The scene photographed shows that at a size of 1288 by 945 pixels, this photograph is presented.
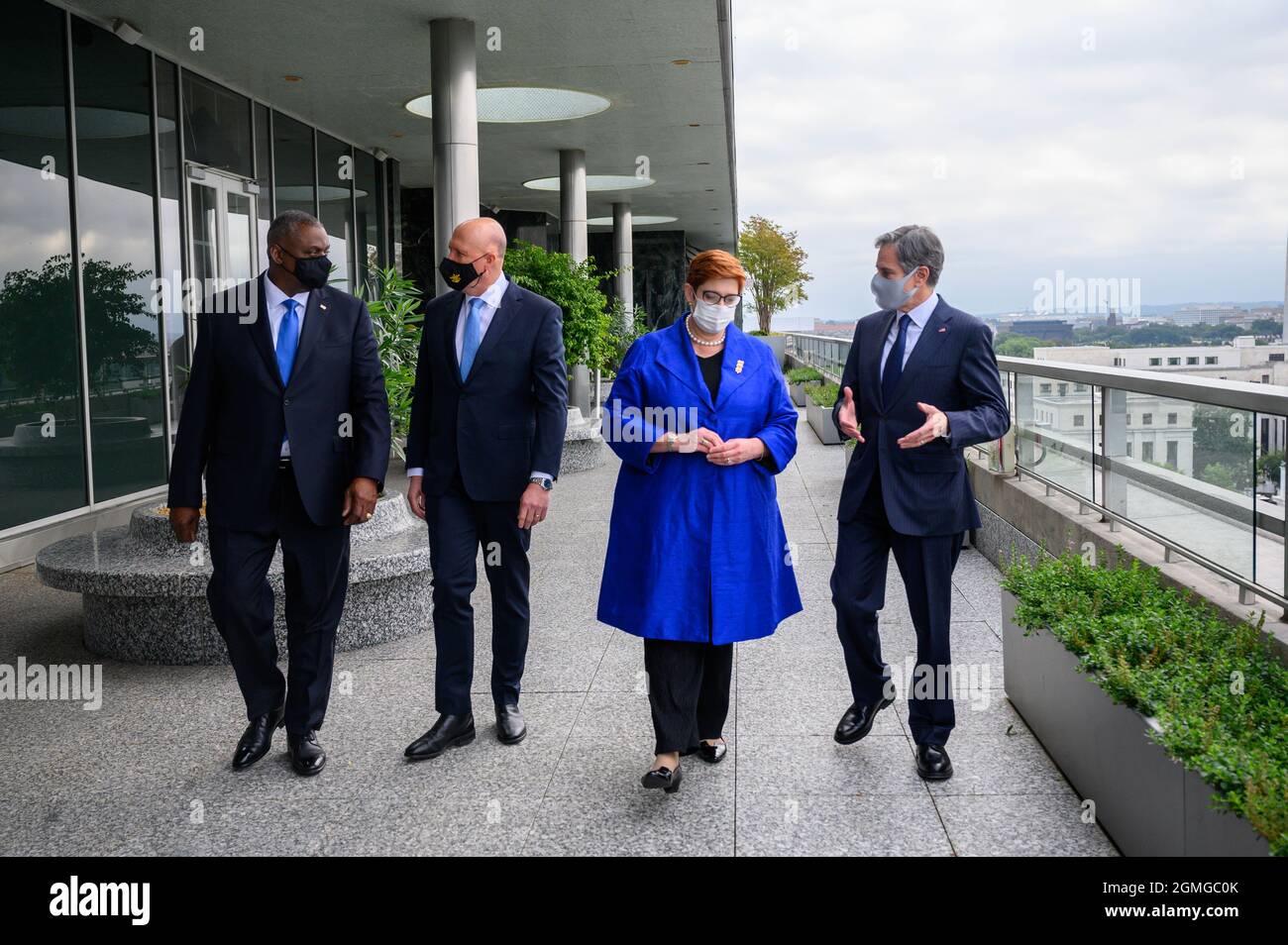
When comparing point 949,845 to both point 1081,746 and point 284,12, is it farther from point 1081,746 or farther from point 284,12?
point 284,12

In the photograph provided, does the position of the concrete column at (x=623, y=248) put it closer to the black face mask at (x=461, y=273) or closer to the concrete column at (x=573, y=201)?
the concrete column at (x=573, y=201)

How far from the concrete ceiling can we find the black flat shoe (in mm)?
8214

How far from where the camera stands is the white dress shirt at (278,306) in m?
4.21

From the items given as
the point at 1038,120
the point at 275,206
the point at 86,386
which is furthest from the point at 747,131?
the point at 1038,120

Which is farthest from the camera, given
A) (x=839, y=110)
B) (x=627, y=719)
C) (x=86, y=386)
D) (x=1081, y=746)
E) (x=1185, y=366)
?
(x=839, y=110)

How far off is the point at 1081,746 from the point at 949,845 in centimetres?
63

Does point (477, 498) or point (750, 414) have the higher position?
point (750, 414)

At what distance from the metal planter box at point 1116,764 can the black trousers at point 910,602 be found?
0.36 metres

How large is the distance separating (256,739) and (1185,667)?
3163 millimetres

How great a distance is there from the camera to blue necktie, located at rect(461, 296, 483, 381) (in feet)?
14.5

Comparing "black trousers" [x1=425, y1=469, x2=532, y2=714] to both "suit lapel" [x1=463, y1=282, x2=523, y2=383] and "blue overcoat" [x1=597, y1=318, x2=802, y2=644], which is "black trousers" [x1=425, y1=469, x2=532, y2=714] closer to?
"suit lapel" [x1=463, y1=282, x2=523, y2=383]

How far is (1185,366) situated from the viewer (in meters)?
5.37

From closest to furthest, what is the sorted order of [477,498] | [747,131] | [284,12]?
[477,498] → [284,12] → [747,131]

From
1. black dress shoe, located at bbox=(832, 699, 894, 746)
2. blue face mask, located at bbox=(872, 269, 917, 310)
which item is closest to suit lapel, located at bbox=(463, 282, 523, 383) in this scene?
blue face mask, located at bbox=(872, 269, 917, 310)
